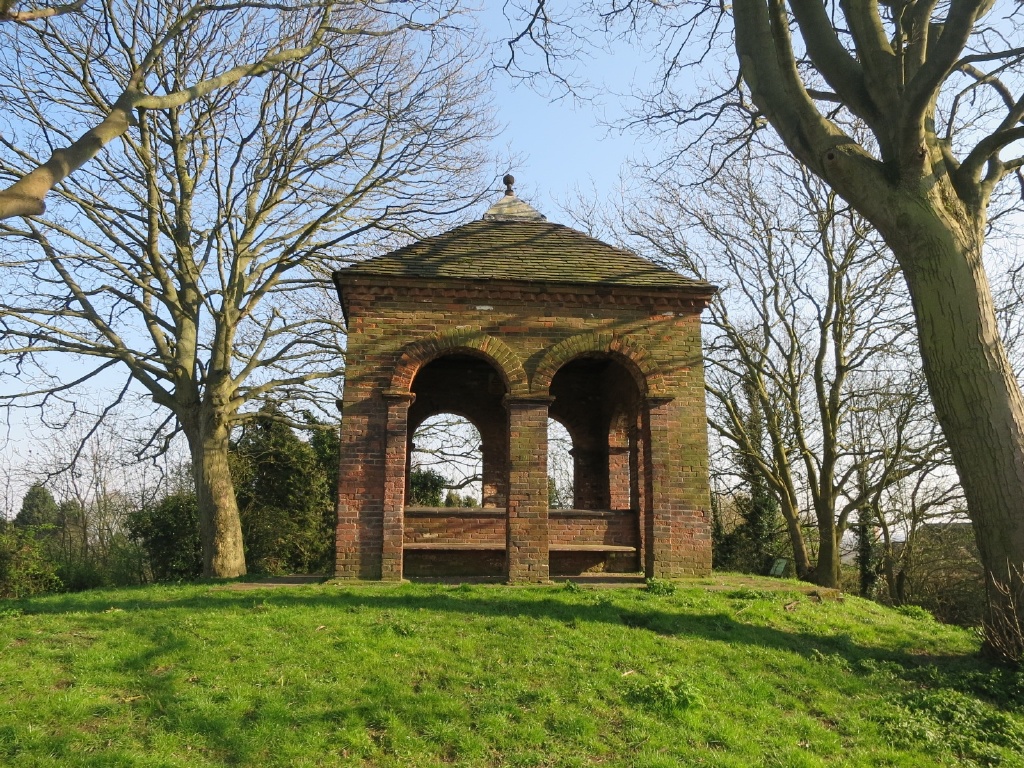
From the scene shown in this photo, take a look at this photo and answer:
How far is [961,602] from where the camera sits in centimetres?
1762

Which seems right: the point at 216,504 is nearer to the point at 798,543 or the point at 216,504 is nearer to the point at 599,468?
the point at 599,468

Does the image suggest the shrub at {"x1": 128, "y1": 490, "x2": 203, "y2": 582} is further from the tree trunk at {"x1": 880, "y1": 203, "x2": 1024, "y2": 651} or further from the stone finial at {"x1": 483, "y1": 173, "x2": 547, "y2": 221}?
the tree trunk at {"x1": 880, "y1": 203, "x2": 1024, "y2": 651}

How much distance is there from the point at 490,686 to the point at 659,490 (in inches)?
206

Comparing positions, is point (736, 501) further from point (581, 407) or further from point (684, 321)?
point (684, 321)

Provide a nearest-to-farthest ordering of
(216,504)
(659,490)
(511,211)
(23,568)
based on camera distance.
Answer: (659,490) → (216,504) → (511,211) → (23,568)

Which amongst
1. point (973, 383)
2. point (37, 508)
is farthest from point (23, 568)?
point (973, 383)

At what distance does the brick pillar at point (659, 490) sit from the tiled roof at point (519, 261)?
2.14 metres

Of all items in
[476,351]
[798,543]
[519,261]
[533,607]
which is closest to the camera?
[533,607]

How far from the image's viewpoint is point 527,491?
10.8 metres

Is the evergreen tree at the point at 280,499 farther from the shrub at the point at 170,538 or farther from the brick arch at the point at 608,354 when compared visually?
the brick arch at the point at 608,354

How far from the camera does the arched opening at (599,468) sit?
479 inches

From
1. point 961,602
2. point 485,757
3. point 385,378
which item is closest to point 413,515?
point 385,378

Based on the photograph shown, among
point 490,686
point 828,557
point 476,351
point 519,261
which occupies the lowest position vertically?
point 490,686

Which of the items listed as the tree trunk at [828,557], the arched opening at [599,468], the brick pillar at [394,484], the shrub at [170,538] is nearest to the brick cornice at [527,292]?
the arched opening at [599,468]
